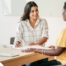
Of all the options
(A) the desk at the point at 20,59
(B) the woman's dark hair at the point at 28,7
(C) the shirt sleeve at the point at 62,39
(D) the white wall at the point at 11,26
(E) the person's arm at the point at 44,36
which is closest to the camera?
(C) the shirt sleeve at the point at 62,39

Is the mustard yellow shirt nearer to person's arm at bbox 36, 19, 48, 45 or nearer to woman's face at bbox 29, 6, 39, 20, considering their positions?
person's arm at bbox 36, 19, 48, 45

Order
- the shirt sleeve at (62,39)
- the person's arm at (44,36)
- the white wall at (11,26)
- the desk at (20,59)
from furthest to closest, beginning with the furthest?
the white wall at (11,26) < the person's arm at (44,36) < the desk at (20,59) < the shirt sleeve at (62,39)

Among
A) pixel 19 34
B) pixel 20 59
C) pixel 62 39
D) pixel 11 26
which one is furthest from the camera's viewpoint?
pixel 11 26

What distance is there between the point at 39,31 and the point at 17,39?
0.38 m

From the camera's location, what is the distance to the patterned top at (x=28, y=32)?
2678mm

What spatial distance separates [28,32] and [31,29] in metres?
0.07

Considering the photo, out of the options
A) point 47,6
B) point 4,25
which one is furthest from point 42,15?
point 4,25

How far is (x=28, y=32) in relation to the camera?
8.85 feet

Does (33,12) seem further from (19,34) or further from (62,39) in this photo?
(62,39)

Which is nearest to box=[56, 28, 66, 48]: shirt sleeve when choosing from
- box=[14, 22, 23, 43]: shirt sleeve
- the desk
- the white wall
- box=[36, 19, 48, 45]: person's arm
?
the desk

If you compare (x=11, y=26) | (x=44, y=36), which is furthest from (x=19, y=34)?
(x=11, y=26)

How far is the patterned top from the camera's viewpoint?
105 inches

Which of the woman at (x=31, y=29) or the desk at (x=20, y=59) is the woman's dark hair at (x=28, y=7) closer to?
the woman at (x=31, y=29)

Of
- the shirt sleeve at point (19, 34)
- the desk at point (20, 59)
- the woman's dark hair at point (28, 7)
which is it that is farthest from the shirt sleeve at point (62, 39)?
the woman's dark hair at point (28, 7)
